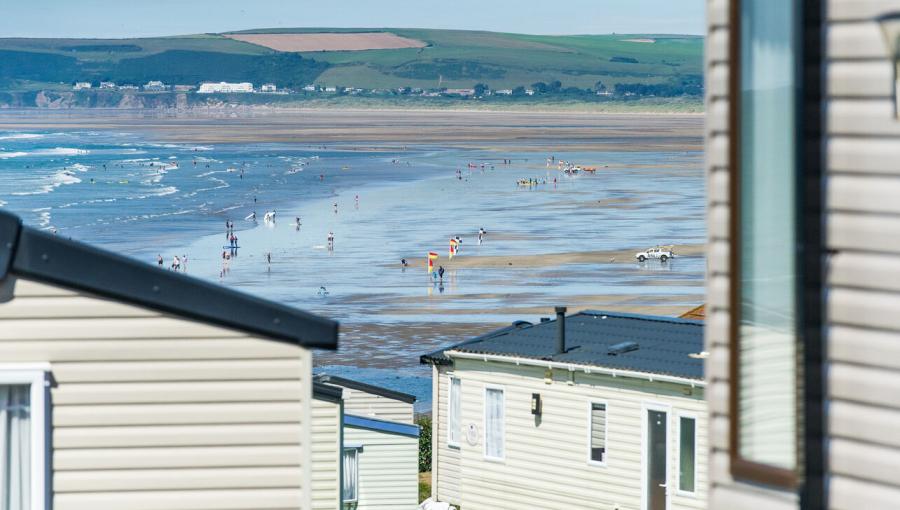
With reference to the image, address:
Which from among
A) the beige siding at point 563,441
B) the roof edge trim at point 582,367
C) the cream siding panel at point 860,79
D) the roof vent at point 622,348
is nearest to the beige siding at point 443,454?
the beige siding at point 563,441

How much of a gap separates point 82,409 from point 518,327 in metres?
13.3

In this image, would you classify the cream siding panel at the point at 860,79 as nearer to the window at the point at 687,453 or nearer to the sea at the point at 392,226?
the window at the point at 687,453

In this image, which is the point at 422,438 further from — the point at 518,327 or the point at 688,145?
the point at 688,145

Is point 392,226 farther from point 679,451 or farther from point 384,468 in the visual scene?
point 679,451

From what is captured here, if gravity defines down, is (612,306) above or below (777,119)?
below

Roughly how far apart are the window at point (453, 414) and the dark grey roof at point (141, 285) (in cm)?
1253

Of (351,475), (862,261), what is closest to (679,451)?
(351,475)

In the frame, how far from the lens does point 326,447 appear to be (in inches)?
524

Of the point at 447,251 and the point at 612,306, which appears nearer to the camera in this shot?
the point at 612,306

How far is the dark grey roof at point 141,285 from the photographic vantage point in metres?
7.70

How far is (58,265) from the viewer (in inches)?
304

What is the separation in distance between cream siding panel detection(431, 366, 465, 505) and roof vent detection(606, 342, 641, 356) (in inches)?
200

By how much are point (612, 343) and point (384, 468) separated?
3.53 m

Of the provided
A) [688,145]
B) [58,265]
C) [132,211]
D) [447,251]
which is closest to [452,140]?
[688,145]
